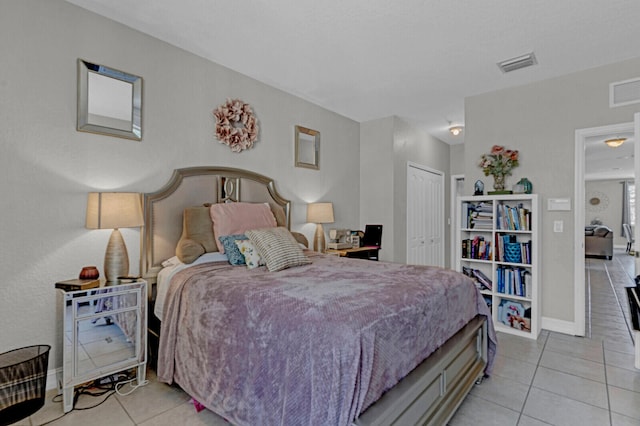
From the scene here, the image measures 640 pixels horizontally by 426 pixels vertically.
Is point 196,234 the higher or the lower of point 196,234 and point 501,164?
the lower

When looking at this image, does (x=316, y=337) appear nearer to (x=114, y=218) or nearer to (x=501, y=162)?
(x=114, y=218)

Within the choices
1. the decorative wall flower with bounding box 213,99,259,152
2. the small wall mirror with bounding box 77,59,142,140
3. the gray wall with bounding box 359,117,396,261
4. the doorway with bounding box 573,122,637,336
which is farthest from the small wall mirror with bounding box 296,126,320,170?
the doorway with bounding box 573,122,637,336

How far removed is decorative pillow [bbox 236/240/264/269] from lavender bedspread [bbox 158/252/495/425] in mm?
74

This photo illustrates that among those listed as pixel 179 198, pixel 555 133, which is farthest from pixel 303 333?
pixel 555 133

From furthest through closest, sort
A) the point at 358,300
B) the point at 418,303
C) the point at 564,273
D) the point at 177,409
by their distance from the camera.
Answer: the point at 564,273 < the point at 177,409 < the point at 418,303 < the point at 358,300

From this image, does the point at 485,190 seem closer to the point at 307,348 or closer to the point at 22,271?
the point at 307,348

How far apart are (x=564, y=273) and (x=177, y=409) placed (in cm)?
377

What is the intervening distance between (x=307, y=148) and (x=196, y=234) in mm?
1996

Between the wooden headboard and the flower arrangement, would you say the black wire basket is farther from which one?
the flower arrangement

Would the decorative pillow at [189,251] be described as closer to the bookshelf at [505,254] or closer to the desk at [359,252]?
the desk at [359,252]

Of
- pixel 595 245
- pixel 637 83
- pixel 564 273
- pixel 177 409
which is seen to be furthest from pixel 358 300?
pixel 595 245

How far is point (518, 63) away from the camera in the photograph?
312 centimetres

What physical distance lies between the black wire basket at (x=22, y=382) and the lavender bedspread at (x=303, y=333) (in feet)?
2.03

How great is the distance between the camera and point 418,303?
5.29 feet
